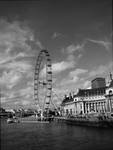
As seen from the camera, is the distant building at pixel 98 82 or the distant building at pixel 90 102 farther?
the distant building at pixel 98 82

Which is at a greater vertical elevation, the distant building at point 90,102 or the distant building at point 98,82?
the distant building at point 98,82

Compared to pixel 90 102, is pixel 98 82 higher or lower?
higher

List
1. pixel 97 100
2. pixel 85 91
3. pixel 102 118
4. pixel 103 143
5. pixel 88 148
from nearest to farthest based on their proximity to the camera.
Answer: pixel 88 148, pixel 103 143, pixel 102 118, pixel 97 100, pixel 85 91

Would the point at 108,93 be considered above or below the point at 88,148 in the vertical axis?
above

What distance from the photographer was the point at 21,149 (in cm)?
3512

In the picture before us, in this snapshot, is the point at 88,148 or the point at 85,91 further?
the point at 85,91

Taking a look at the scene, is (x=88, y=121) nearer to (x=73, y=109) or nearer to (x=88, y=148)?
(x=88, y=148)

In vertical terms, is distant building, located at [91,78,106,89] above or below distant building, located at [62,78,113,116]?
above

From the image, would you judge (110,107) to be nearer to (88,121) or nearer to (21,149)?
(88,121)

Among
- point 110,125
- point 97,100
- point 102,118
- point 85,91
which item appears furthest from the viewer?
point 85,91

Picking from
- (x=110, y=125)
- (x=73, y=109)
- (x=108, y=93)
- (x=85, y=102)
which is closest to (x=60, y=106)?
(x=73, y=109)

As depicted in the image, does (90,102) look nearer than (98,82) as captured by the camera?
Yes

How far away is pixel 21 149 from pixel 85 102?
9925 centimetres

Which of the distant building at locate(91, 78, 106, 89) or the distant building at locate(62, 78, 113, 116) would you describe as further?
the distant building at locate(91, 78, 106, 89)
